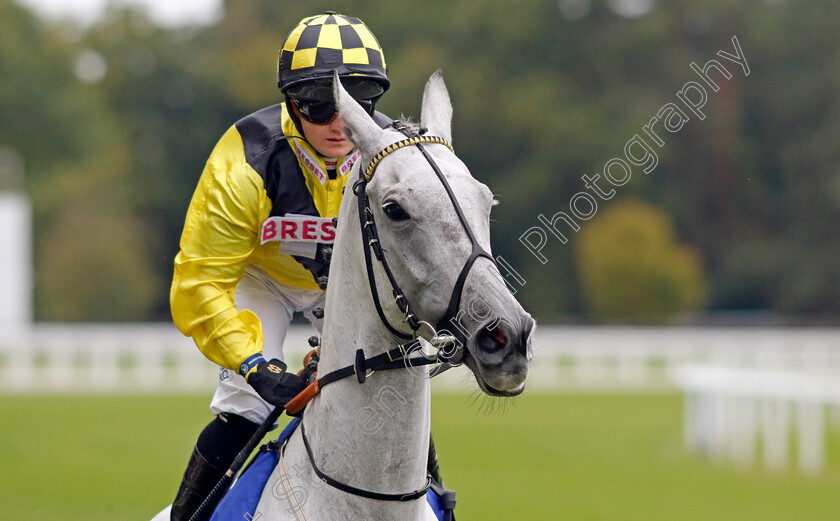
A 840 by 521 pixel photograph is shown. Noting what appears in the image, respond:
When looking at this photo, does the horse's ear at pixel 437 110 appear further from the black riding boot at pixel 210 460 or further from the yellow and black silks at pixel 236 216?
the black riding boot at pixel 210 460

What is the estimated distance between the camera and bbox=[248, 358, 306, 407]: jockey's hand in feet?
12.7

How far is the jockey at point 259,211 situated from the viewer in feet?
13.5

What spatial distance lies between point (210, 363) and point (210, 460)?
17.5 m

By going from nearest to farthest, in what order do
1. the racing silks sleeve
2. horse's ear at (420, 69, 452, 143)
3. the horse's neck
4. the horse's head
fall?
the horse's head, the horse's neck, horse's ear at (420, 69, 452, 143), the racing silks sleeve

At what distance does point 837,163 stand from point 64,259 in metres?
25.7

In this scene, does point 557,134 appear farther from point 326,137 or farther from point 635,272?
point 326,137

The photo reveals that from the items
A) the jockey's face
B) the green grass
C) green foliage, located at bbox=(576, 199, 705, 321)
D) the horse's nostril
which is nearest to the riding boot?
the jockey's face

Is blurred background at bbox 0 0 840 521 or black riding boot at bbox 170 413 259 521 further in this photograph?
blurred background at bbox 0 0 840 521

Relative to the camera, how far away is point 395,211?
10.7ft

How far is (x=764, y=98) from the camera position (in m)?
42.4

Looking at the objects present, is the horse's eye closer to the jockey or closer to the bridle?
the bridle

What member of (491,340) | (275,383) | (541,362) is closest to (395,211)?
(491,340)

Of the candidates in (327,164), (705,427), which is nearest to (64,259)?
(705,427)

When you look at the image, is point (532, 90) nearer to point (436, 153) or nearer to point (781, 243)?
point (781, 243)
